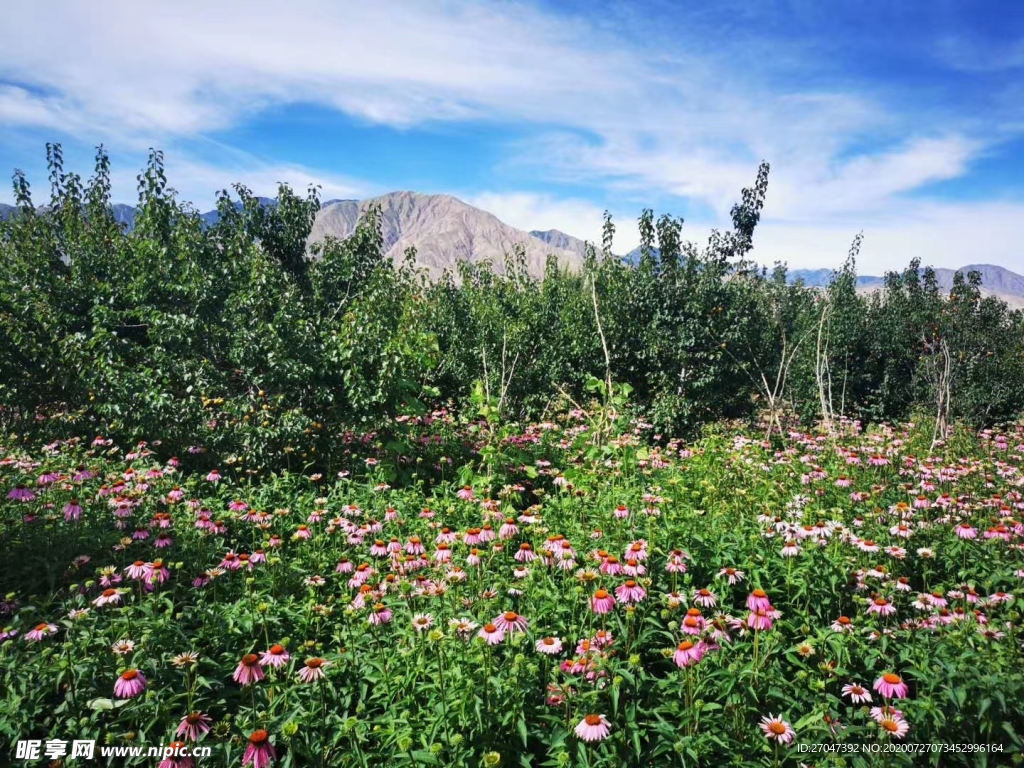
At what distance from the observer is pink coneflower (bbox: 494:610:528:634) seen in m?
2.43

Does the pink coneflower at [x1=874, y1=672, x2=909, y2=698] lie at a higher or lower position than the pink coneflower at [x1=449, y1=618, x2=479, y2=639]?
lower

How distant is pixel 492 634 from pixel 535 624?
1.63 feet

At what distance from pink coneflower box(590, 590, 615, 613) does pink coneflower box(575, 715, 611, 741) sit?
0.52 metres

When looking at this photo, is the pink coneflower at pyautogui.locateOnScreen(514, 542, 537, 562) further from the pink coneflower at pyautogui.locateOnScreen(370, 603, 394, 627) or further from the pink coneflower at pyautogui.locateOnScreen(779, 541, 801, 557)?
the pink coneflower at pyautogui.locateOnScreen(779, 541, 801, 557)

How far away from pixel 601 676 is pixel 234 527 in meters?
3.51

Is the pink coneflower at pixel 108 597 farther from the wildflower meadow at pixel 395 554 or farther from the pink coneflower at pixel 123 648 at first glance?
the pink coneflower at pixel 123 648

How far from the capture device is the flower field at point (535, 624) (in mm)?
2230

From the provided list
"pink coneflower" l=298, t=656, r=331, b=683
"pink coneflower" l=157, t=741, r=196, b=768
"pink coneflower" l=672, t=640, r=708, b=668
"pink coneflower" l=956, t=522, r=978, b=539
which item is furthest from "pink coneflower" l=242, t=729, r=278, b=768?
"pink coneflower" l=956, t=522, r=978, b=539

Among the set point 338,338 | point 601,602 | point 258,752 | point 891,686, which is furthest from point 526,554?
point 338,338

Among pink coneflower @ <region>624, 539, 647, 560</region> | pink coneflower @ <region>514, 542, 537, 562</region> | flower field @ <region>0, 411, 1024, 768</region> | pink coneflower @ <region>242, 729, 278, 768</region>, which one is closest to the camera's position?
pink coneflower @ <region>242, 729, 278, 768</region>

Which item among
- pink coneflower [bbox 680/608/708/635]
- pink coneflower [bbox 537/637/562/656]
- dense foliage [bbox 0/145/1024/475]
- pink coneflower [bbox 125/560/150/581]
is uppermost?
dense foliage [bbox 0/145/1024/475]

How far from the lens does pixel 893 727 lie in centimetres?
210

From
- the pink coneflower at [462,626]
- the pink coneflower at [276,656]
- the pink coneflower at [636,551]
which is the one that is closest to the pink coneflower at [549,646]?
the pink coneflower at [462,626]

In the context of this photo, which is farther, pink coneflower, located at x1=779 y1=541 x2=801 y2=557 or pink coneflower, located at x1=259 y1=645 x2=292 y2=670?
pink coneflower, located at x1=779 y1=541 x2=801 y2=557
